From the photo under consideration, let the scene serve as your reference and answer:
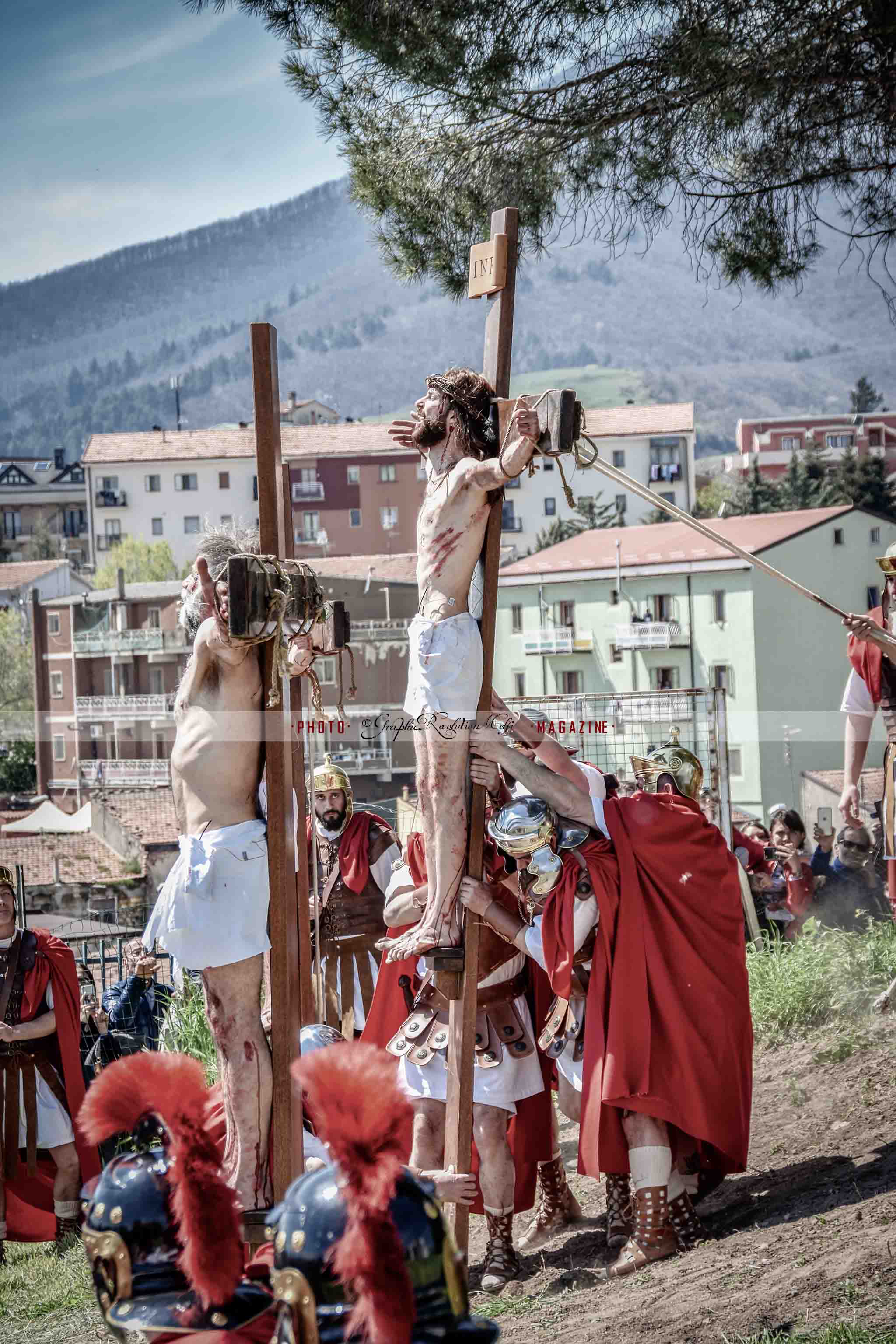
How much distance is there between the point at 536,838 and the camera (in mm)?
4961

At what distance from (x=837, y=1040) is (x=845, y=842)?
1.74 metres

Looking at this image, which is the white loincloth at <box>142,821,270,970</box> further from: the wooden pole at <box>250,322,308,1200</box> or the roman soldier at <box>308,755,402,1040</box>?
the roman soldier at <box>308,755,402,1040</box>

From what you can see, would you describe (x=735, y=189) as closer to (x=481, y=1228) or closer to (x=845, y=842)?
(x=845, y=842)

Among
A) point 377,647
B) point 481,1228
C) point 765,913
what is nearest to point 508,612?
point 377,647

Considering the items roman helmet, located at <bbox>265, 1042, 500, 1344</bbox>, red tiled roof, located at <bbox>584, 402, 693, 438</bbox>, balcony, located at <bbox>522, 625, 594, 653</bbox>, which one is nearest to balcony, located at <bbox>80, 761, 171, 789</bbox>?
balcony, located at <bbox>522, 625, 594, 653</bbox>

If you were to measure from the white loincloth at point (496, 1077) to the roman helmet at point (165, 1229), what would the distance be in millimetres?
2543

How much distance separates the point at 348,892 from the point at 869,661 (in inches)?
115

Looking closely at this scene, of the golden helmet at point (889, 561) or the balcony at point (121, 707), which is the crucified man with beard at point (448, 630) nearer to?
the golden helmet at point (889, 561)

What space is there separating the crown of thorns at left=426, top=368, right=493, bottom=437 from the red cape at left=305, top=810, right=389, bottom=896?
127 inches

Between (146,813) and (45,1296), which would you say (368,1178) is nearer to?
(45,1296)

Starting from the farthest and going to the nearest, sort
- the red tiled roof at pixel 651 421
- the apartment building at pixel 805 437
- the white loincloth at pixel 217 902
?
the apartment building at pixel 805 437
the red tiled roof at pixel 651 421
the white loincloth at pixel 217 902

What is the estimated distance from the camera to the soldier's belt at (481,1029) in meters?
5.49

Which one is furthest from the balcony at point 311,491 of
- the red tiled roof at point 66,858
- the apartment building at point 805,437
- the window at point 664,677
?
the red tiled roof at point 66,858

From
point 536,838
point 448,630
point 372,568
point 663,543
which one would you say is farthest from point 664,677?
point 448,630
